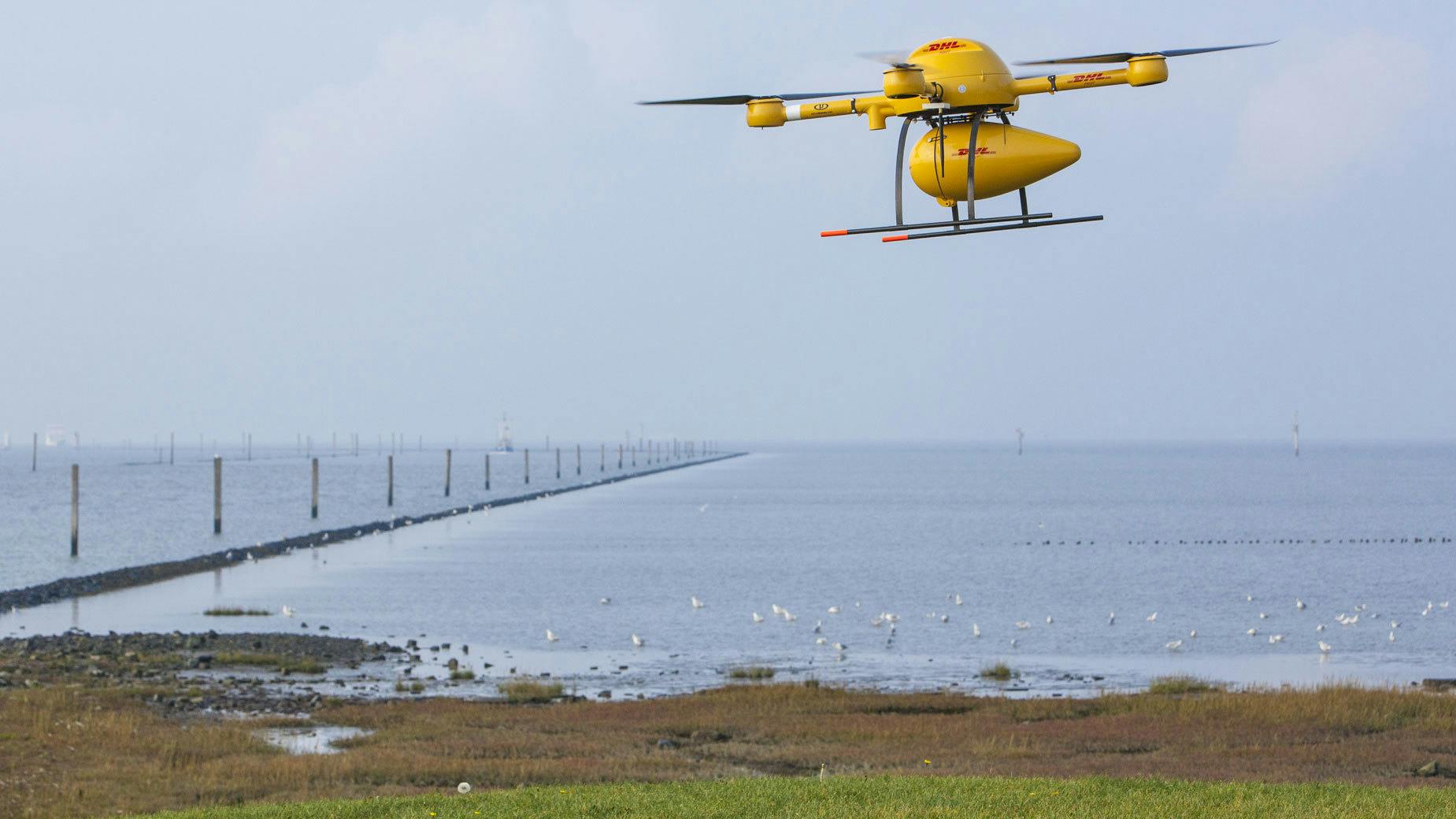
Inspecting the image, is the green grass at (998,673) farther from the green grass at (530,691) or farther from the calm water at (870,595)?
the green grass at (530,691)

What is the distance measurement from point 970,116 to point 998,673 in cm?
2125

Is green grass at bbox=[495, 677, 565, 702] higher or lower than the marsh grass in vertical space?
lower

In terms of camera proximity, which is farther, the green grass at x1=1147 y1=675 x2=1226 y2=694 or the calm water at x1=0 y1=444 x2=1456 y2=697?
the calm water at x1=0 y1=444 x2=1456 y2=697

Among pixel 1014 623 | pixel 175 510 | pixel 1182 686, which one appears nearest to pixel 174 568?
pixel 1014 623

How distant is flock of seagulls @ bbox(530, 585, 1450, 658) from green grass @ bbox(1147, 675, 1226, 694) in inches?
315

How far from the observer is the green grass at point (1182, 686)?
28.3m

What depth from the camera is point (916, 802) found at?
516 inches

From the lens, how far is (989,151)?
476 inches

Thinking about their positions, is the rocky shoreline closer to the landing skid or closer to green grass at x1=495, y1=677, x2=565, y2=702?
green grass at x1=495, y1=677, x2=565, y2=702

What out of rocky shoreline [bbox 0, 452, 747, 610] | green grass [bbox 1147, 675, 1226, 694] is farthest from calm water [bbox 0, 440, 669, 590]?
green grass [bbox 1147, 675, 1226, 694]

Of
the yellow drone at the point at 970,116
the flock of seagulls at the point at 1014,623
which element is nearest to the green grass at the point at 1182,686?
the flock of seagulls at the point at 1014,623

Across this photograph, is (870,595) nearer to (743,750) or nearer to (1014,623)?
(1014,623)

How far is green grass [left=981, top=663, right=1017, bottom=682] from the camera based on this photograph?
31.6m

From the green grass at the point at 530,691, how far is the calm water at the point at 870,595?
121 centimetres
